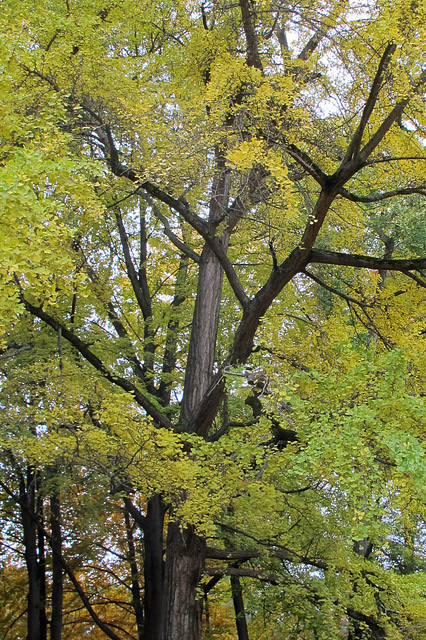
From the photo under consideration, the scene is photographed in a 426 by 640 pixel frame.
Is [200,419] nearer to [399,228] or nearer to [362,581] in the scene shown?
[362,581]

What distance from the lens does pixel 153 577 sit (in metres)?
8.89

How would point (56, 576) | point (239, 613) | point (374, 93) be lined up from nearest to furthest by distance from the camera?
1. point (374, 93)
2. point (239, 613)
3. point (56, 576)

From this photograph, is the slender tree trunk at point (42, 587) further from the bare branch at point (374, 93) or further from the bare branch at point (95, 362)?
the bare branch at point (374, 93)

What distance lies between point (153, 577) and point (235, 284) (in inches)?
197

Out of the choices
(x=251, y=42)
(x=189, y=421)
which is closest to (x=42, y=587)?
(x=189, y=421)

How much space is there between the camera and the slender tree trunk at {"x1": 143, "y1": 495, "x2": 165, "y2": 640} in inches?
344

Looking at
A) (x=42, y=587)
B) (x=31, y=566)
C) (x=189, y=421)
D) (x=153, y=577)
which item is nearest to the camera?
(x=189, y=421)

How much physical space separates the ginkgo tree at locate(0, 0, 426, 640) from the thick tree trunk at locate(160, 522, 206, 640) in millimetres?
25

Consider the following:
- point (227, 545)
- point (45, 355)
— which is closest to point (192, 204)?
point (45, 355)

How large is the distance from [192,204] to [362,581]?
582 centimetres

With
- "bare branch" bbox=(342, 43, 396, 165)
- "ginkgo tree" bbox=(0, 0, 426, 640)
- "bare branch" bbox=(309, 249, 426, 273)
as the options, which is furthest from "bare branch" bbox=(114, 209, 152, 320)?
"bare branch" bbox=(342, 43, 396, 165)

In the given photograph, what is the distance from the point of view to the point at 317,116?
6438 mm

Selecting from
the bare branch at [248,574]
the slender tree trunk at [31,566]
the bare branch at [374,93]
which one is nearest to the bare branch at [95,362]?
the bare branch at [248,574]

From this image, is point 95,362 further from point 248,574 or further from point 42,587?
point 42,587
